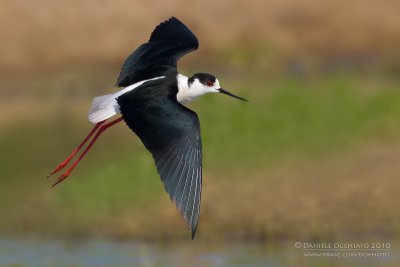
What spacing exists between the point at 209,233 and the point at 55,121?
635 centimetres

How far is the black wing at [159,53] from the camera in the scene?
8742 mm

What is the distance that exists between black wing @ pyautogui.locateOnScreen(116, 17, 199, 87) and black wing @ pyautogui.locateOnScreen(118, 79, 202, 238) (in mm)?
492

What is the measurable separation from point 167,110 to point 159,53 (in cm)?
99

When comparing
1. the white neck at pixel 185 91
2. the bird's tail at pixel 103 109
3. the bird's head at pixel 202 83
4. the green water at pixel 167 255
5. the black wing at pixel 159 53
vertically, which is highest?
the black wing at pixel 159 53

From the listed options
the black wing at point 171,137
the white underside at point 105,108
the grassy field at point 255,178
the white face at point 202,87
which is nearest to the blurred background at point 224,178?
the grassy field at point 255,178

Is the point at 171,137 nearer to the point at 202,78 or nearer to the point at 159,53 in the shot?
the point at 202,78

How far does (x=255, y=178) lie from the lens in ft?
36.1

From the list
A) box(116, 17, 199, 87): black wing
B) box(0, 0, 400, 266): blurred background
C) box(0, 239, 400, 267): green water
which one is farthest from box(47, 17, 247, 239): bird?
box(0, 0, 400, 266): blurred background

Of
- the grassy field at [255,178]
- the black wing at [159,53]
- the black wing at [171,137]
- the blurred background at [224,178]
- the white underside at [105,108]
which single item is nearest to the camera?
the black wing at [171,137]

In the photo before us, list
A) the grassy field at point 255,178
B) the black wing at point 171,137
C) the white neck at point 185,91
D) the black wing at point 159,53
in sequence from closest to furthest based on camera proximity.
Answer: the black wing at point 171,137, the white neck at point 185,91, the black wing at point 159,53, the grassy field at point 255,178

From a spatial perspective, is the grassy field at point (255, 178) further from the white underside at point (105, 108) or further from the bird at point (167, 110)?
the white underside at point (105, 108)

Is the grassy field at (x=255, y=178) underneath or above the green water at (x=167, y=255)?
above

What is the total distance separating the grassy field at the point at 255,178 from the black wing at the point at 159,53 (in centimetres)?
173

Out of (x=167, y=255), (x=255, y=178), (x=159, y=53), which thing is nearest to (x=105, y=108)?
(x=159, y=53)
